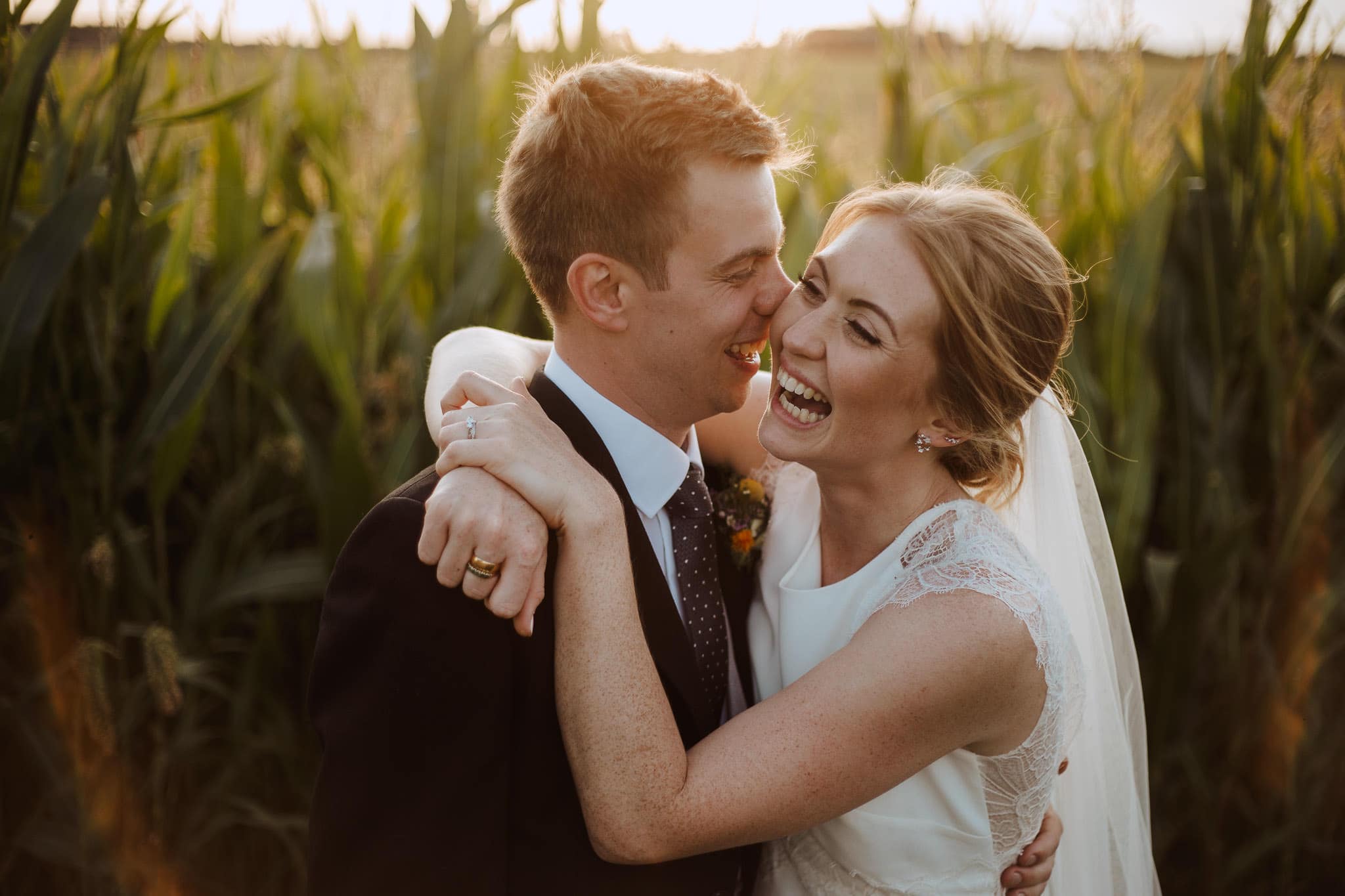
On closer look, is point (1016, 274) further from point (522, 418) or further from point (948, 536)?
point (522, 418)

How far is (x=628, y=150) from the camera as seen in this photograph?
1.79 meters

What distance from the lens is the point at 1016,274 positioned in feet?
5.90

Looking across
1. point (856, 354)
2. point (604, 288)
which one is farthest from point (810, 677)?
point (604, 288)

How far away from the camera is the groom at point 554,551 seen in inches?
56.5

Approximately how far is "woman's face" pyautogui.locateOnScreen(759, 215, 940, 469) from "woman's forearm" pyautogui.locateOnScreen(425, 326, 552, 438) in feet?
1.91

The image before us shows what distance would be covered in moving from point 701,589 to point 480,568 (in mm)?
550

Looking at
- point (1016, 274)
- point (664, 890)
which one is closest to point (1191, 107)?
point (1016, 274)

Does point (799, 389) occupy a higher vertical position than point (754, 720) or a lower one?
higher

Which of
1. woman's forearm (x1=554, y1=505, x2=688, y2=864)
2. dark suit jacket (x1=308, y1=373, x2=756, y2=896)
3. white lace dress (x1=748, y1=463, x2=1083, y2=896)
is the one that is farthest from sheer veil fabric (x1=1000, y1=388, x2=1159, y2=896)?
dark suit jacket (x1=308, y1=373, x2=756, y2=896)

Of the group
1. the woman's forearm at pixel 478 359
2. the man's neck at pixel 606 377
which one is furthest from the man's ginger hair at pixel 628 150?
the woman's forearm at pixel 478 359

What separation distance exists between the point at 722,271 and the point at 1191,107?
105 inches

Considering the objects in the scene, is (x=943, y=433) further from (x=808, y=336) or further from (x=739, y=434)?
(x=739, y=434)

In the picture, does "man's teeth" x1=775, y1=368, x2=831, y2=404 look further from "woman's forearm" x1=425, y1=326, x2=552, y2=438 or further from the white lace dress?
"woman's forearm" x1=425, y1=326, x2=552, y2=438

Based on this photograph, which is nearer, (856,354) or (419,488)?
(419,488)
